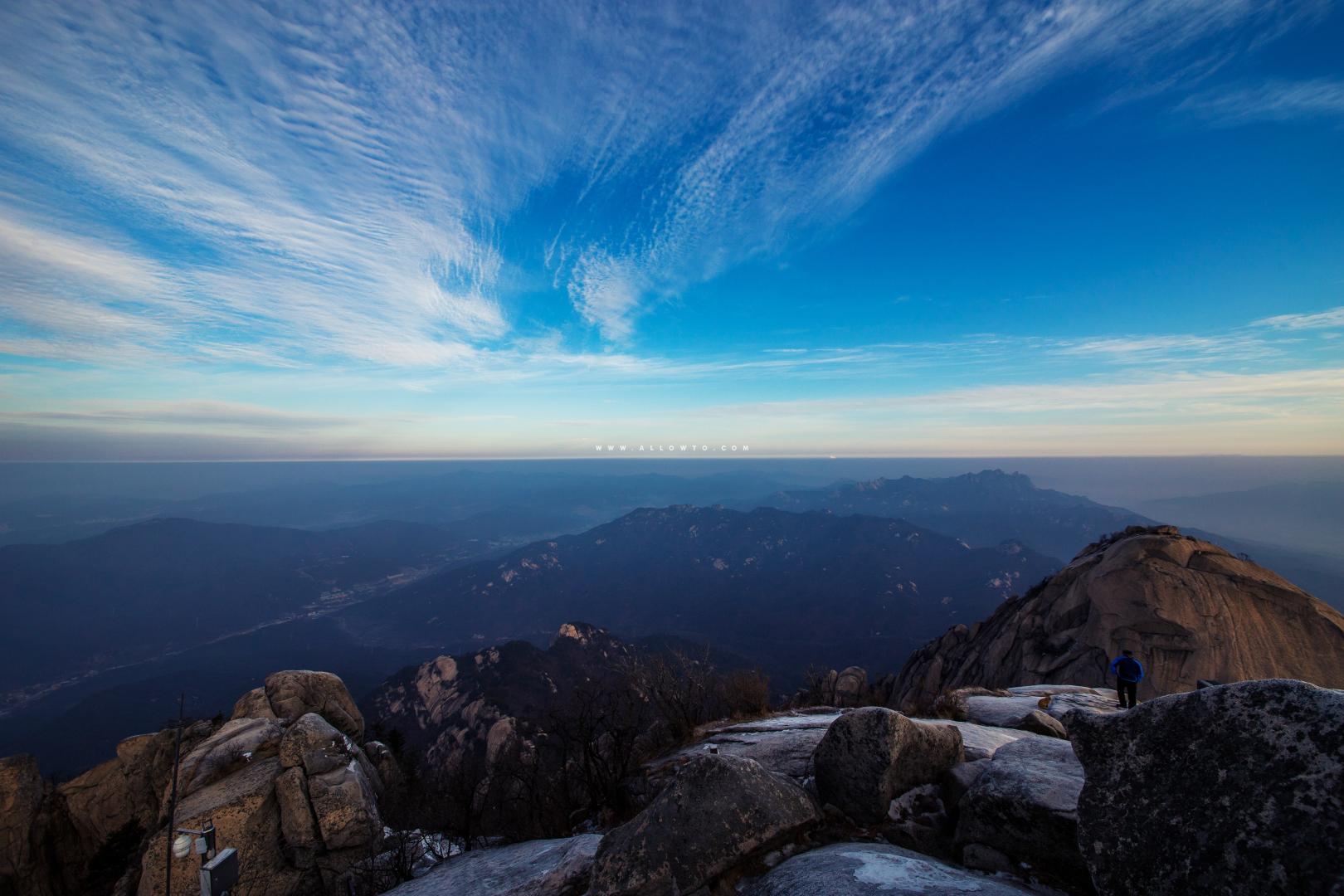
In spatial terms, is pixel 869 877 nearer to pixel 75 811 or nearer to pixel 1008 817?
pixel 1008 817

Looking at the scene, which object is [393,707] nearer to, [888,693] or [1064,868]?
[888,693]

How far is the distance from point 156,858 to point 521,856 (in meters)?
14.2

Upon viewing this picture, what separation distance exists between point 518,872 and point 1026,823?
1114 cm

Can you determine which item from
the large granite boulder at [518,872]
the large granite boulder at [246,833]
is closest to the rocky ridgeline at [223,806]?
the large granite boulder at [246,833]

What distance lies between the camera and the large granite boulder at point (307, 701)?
89.8 feet

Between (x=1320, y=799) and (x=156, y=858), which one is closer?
(x=1320, y=799)

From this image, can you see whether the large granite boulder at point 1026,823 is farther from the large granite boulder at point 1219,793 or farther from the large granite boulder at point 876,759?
the large granite boulder at point 876,759

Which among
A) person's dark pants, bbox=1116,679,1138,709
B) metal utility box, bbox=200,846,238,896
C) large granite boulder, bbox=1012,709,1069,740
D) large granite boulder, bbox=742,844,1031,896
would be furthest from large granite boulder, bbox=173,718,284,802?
person's dark pants, bbox=1116,679,1138,709

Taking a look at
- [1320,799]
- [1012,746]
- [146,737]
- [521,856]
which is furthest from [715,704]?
[146,737]

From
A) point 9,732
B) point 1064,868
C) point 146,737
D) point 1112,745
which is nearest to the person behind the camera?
point 1112,745

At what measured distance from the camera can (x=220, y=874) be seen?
37.9 feet

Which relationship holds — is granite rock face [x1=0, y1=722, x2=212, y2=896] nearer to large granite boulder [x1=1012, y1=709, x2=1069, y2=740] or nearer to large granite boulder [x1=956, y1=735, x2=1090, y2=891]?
large granite boulder [x1=956, y1=735, x2=1090, y2=891]

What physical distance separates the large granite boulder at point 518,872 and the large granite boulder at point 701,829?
142 centimetres

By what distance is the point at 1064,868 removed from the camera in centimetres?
741
